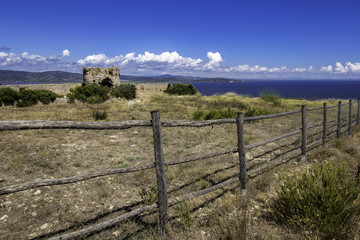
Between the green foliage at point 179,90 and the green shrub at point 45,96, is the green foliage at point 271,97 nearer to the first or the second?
the green foliage at point 179,90

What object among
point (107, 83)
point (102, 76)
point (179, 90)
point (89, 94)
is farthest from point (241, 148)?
point (179, 90)

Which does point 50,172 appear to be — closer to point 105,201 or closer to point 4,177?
point 4,177

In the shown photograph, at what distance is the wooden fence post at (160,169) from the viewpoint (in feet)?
11.3

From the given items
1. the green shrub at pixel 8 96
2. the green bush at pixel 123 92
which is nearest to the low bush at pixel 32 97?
the green shrub at pixel 8 96

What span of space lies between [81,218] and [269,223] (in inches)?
131

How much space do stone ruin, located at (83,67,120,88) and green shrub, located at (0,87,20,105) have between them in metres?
8.76

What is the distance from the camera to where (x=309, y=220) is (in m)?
3.25

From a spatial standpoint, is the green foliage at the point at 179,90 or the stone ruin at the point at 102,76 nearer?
the stone ruin at the point at 102,76

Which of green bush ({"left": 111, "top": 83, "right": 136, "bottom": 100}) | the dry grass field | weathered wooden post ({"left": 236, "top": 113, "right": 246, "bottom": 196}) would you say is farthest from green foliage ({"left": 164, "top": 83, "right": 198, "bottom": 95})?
weathered wooden post ({"left": 236, "top": 113, "right": 246, "bottom": 196})

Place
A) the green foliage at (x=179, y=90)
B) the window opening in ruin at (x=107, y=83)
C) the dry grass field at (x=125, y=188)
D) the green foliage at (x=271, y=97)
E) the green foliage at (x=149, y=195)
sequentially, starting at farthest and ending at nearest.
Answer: the green foliage at (x=179, y=90)
the window opening in ruin at (x=107, y=83)
the green foliage at (x=271, y=97)
the green foliage at (x=149, y=195)
the dry grass field at (x=125, y=188)

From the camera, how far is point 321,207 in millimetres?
3268

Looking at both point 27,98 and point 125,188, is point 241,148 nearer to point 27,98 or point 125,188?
point 125,188

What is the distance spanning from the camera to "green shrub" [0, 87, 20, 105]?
819 inches

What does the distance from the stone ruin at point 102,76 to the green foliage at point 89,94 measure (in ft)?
9.69
